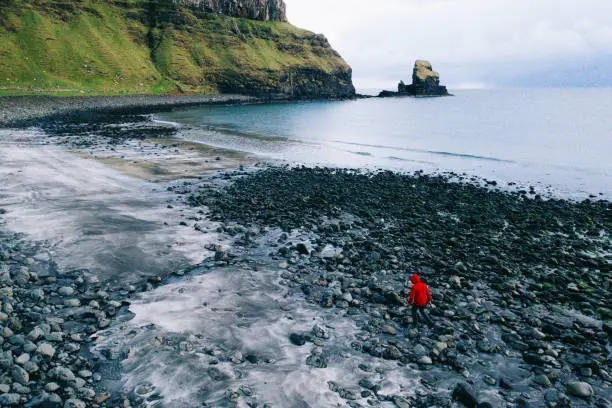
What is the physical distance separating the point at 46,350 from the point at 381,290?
33.6 feet

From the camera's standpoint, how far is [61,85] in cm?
11450

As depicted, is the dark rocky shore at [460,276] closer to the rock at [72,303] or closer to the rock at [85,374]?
the rock at [85,374]

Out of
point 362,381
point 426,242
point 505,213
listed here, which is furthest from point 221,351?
point 505,213

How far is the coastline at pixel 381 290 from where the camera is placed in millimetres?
9758

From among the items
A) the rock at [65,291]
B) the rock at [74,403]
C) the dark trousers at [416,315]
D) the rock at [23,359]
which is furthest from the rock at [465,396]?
the rock at [65,291]

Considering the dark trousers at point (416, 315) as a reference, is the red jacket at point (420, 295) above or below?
above

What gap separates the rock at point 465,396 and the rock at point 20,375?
9.90 m

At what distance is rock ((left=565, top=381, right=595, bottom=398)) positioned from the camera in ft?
30.7

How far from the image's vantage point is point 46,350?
31.0 ft

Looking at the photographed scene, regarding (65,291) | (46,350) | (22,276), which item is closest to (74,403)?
(46,350)

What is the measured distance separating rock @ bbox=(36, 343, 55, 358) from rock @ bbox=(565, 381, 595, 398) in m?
12.9

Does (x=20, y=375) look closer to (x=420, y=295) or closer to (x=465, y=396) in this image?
(x=465, y=396)

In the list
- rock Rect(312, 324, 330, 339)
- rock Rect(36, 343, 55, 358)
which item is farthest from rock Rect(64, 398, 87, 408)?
rock Rect(312, 324, 330, 339)

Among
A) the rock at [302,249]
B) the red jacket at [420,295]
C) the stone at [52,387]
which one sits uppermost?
the red jacket at [420,295]
